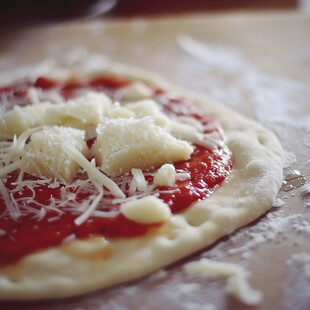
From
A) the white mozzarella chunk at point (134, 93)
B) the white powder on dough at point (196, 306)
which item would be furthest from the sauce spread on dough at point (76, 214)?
the white mozzarella chunk at point (134, 93)

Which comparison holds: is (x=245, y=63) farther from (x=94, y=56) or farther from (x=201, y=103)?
(x=94, y=56)

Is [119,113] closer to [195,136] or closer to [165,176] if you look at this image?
[195,136]

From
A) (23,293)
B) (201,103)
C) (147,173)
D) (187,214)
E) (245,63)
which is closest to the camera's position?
(23,293)

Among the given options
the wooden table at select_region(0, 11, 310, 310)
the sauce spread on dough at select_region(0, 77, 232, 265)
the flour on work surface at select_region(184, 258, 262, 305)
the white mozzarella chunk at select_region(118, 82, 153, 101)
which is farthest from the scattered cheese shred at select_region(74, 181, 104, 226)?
the white mozzarella chunk at select_region(118, 82, 153, 101)

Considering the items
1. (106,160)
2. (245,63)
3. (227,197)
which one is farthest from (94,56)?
(227,197)

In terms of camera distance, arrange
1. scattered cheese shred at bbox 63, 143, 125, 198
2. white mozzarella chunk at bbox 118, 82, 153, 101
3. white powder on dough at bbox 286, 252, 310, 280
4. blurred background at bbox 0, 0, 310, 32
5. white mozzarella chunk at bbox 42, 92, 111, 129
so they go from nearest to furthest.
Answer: white powder on dough at bbox 286, 252, 310, 280 → scattered cheese shred at bbox 63, 143, 125, 198 → white mozzarella chunk at bbox 42, 92, 111, 129 → white mozzarella chunk at bbox 118, 82, 153, 101 → blurred background at bbox 0, 0, 310, 32

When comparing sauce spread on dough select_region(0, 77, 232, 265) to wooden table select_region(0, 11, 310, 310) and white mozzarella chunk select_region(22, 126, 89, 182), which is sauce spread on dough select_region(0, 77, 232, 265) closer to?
white mozzarella chunk select_region(22, 126, 89, 182)
